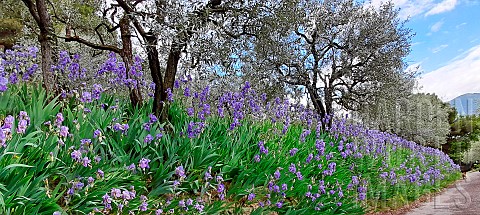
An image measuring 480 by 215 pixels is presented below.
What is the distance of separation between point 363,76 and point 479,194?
15.4 feet

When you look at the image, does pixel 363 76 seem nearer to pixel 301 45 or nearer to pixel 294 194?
pixel 301 45

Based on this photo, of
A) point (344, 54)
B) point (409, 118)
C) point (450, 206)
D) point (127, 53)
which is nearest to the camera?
point (127, 53)

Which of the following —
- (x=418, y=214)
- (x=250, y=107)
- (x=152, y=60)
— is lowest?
(x=418, y=214)

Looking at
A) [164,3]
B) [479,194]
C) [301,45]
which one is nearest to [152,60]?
[164,3]

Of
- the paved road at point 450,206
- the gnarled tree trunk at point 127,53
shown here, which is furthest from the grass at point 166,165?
the paved road at point 450,206

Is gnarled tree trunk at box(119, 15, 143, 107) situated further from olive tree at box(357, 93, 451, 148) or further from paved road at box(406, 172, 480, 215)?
olive tree at box(357, 93, 451, 148)

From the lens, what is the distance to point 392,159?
1081cm

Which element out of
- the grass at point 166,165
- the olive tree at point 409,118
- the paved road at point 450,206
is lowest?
the paved road at point 450,206

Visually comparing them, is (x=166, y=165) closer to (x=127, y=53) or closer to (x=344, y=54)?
(x=127, y=53)

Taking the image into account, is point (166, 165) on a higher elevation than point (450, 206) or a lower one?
higher

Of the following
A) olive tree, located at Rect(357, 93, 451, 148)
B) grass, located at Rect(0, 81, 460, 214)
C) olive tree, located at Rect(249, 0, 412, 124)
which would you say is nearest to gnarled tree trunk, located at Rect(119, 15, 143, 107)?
grass, located at Rect(0, 81, 460, 214)

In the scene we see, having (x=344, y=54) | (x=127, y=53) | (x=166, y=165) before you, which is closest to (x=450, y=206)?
(x=344, y=54)

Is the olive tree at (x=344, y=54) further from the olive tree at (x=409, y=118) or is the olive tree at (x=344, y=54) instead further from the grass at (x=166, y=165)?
the grass at (x=166, y=165)

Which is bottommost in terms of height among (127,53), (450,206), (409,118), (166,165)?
(450,206)
